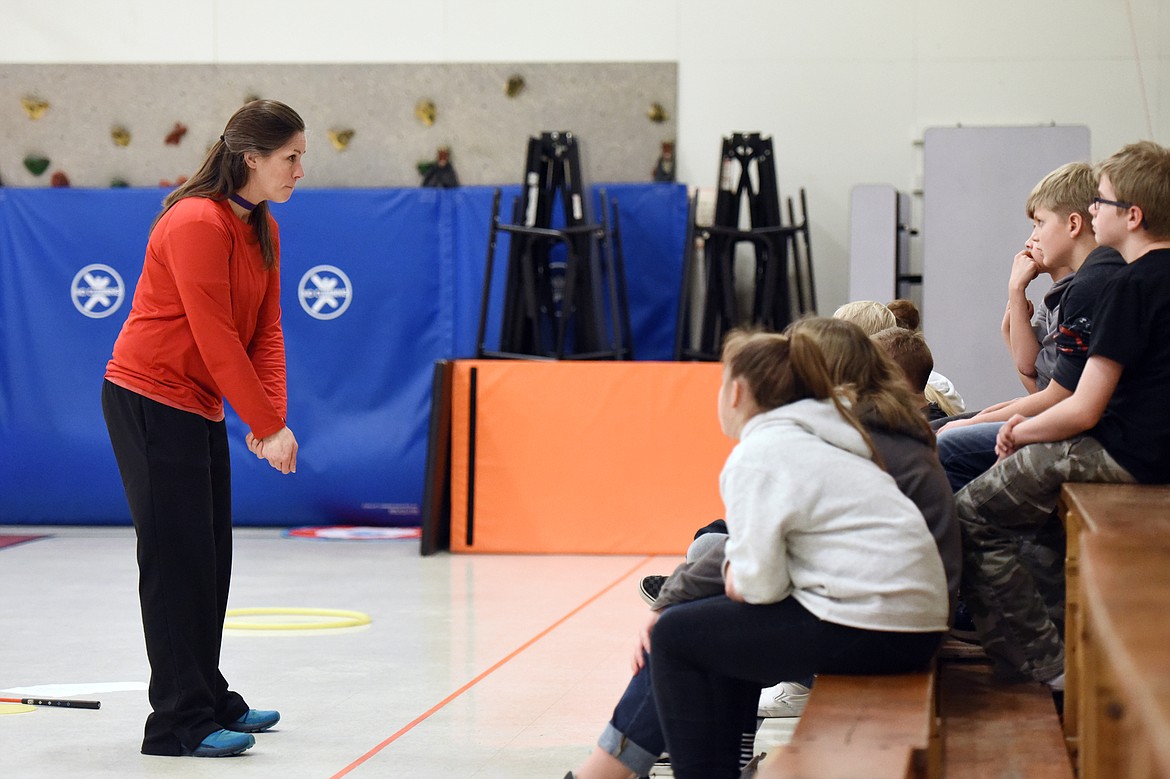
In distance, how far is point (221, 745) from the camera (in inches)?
131

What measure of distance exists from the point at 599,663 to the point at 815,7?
5045 mm

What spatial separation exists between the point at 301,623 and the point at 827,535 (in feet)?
10.4

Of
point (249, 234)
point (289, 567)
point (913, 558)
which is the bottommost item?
point (289, 567)

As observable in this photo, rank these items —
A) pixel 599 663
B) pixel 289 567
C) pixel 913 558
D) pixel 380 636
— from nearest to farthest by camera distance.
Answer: pixel 913 558 → pixel 599 663 → pixel 380 636 → pixel 289 567

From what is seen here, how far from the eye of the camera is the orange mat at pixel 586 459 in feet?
23.5

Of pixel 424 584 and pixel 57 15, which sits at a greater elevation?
pixel 57 15

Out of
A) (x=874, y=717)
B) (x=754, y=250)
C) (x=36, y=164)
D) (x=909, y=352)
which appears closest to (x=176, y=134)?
(x=36, y=164)

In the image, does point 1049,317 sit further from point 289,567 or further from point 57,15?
point 57,15

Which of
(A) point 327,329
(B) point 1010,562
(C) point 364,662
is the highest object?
(A) point 327,329

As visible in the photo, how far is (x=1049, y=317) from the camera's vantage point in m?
3.41

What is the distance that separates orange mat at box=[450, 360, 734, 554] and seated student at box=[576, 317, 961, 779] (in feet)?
14.6

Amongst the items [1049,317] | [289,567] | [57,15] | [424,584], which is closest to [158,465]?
[1049,317]

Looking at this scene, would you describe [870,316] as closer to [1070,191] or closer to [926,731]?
[1070,191]

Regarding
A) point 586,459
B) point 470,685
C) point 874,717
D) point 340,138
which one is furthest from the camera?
point 340,138
